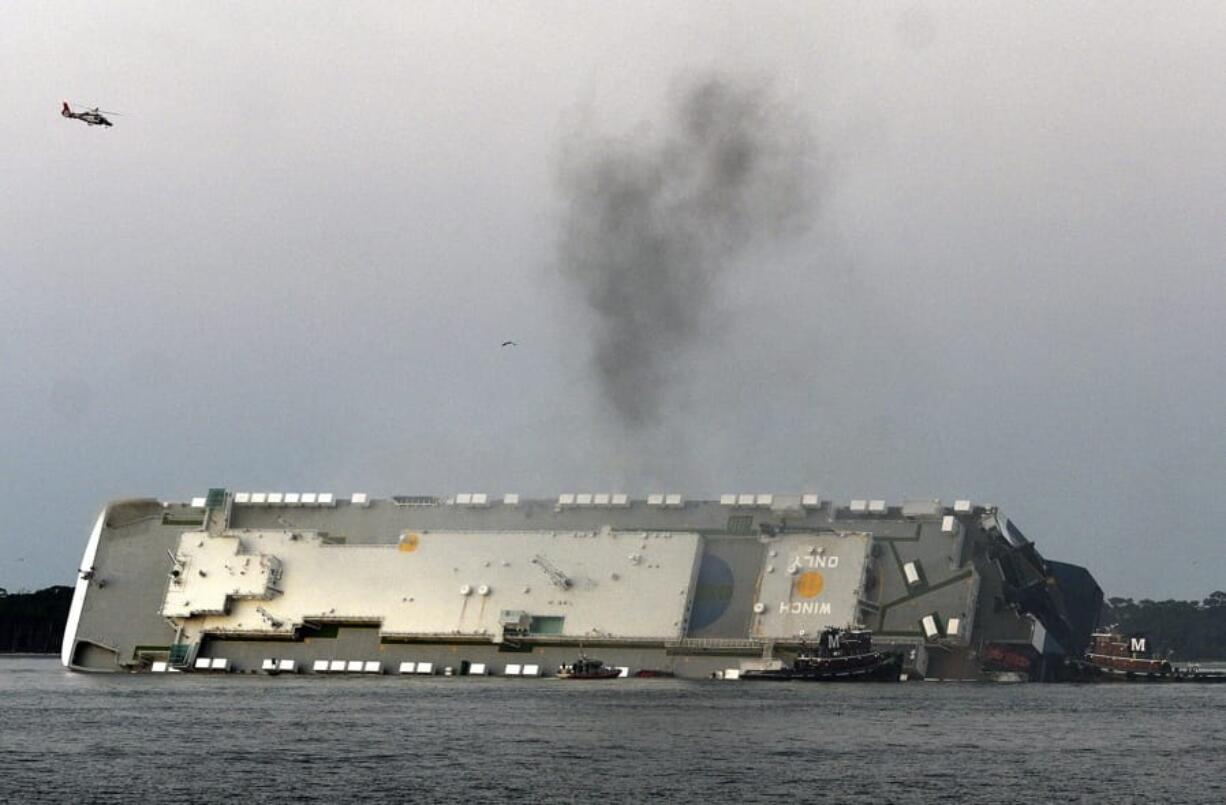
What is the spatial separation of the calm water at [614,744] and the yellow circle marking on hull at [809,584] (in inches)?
396

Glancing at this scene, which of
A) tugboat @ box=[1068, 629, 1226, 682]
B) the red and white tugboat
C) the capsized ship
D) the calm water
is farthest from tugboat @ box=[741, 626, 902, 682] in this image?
the red and white tugboat

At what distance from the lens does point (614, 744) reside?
215 ft

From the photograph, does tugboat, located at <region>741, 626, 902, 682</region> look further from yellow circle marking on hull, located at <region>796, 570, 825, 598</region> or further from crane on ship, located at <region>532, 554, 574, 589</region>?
crane on ship, located at <region>532, 554, 574, 589</region>

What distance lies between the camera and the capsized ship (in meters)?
105

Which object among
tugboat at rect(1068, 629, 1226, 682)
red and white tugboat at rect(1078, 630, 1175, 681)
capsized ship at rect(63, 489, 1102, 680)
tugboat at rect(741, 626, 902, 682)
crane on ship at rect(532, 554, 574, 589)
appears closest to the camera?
tugboat at rect(741, 626, 902, 682)

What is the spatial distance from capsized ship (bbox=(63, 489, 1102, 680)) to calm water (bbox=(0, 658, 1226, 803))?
29.9ft

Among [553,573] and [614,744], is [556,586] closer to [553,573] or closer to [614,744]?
[553,573]

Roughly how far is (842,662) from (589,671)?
1476 cm

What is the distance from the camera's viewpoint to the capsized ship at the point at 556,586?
10500cm

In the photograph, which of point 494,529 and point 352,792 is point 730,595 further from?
point 352,792

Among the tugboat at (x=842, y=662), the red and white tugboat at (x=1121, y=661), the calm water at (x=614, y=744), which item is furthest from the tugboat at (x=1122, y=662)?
the calm water at (x=614, y=744)

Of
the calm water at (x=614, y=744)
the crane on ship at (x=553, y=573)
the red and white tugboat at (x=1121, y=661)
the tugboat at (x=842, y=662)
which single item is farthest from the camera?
the red and white tugboat at (x=1121, y=661)

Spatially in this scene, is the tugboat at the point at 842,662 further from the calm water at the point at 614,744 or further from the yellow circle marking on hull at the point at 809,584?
the calm water at the point at 614,744

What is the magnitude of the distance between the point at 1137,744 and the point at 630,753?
19.3 m
